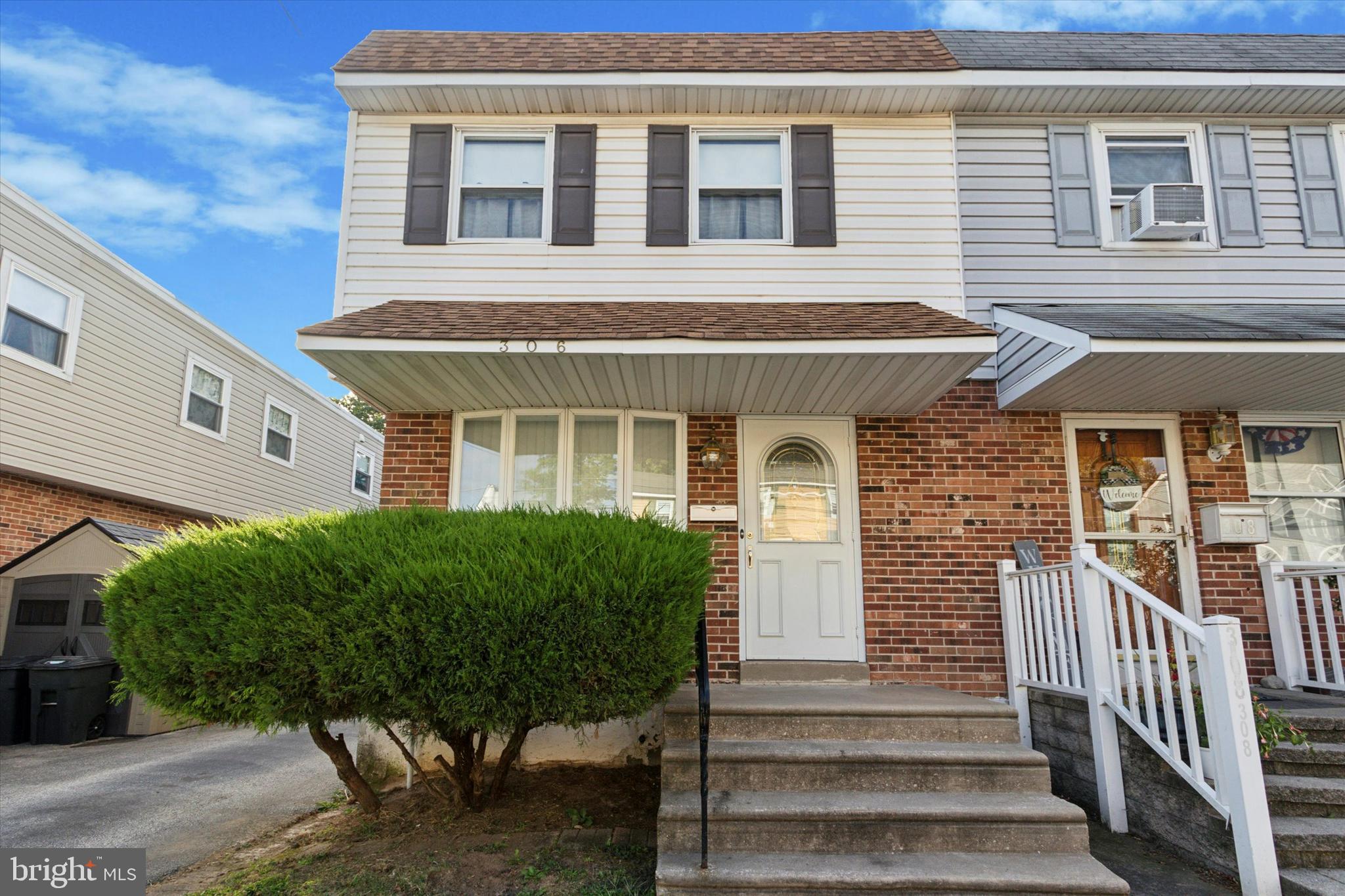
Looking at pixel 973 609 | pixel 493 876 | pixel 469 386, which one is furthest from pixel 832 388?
pixel 493 876

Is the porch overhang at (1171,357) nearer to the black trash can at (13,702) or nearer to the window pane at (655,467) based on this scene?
the window pane at (655,467)

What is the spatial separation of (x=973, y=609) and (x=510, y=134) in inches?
216

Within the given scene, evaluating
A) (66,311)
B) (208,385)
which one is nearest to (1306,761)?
(66,311)

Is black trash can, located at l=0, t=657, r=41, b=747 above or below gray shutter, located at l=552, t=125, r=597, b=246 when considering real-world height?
below

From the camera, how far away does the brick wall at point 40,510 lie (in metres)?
8.60

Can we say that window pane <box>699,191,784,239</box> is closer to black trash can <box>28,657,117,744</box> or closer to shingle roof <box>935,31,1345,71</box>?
shingle roof <box>935,31,1345,71</box>

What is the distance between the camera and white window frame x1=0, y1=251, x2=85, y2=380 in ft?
26.7

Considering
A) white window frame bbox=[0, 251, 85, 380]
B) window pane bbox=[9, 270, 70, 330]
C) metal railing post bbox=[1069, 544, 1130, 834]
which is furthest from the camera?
window pane bbox=[9, 270, 70, 330]

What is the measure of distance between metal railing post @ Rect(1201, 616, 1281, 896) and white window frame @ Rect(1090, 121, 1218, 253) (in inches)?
155

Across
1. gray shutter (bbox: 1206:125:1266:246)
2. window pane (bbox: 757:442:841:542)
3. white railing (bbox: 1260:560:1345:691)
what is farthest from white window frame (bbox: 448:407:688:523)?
gray shutter (bbox: 1206:125:1266:246)

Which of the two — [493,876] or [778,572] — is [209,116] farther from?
[493,876]

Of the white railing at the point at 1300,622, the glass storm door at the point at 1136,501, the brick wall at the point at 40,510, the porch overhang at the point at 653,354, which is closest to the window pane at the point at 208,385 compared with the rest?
the brick wall at the point at 40,510

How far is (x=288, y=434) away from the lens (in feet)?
44.7

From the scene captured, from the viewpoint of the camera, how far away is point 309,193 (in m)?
17.3
